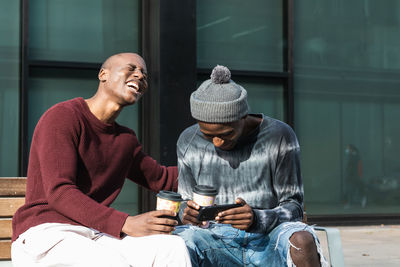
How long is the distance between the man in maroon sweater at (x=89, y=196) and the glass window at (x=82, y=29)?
447cm

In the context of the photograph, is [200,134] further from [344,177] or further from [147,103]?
[344,177]

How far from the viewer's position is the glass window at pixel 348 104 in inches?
361

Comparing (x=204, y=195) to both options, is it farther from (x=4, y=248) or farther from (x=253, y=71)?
(x=253, y=71)

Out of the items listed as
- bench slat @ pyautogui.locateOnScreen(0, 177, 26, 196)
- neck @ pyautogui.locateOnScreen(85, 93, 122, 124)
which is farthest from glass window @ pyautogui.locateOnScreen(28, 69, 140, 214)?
neck @ pyautogui.locateOnScreen(85, 93, 122, 124)

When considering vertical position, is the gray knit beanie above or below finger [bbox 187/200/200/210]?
above

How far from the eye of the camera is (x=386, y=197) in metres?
9.91

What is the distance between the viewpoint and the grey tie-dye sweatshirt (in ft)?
11.0

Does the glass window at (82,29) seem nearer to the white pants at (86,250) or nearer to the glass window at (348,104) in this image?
the glass window at (348,104)

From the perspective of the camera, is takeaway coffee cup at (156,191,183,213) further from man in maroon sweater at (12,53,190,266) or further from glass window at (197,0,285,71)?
glass window at (197,0,285,71)

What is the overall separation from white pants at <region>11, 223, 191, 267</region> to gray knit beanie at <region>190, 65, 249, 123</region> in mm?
681

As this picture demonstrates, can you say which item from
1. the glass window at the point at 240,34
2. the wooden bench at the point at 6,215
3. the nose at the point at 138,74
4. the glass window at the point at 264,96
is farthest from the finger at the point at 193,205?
the glass window at the point at 264,96

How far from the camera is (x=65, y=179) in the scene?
2.92 metres

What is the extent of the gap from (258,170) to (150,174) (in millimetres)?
652

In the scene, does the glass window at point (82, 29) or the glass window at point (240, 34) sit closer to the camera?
the glass window at point (82, 29)
